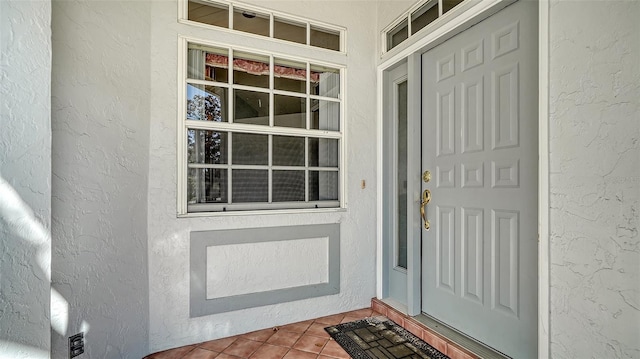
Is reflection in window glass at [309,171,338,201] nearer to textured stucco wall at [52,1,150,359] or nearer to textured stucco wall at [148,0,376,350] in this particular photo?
textured stucco wall at [148,0,376,350]

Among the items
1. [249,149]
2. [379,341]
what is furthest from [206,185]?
[379,341]

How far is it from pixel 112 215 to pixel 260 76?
1.47 m

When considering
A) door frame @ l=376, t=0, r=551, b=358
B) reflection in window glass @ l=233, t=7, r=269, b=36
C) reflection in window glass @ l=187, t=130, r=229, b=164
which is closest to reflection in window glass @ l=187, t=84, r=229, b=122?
reflection in window glass @ l=187, t=130, r=229, b=164

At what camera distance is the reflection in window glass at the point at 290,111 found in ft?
8.41

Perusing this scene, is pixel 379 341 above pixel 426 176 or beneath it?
beneath

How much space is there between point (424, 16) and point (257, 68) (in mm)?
1382

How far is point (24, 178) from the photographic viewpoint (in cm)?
129

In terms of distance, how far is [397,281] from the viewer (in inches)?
108

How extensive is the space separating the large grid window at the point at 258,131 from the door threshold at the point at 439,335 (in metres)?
1.03

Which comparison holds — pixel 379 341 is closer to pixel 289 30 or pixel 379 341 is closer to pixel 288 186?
pixel 288 186

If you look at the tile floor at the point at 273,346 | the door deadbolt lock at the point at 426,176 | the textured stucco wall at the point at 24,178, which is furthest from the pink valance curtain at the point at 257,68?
the tile floor at the point at 273,346

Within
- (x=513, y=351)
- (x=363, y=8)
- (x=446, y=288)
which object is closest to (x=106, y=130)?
(x=363, y=8)

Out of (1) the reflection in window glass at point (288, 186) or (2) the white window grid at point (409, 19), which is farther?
(1) the reflection in window glass at point (288, 186)

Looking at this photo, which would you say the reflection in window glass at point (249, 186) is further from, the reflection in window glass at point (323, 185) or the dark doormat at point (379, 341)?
the dark doormat at point (379, 341)
